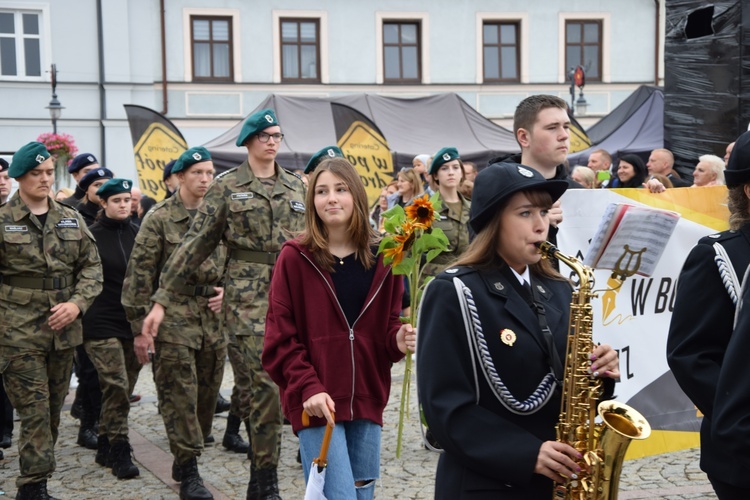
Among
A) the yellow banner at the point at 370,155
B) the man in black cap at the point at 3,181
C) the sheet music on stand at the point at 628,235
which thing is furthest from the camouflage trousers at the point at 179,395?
the yellow banner at the point at 370,155

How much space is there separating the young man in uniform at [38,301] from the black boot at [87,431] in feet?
4.77

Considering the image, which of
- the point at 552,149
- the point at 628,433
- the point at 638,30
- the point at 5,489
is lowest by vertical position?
the point at 5,489

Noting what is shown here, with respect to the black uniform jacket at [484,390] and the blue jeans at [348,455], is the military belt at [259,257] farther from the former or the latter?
the black uniform jacket at [484,390]

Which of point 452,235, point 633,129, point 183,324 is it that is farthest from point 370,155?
point 183,324

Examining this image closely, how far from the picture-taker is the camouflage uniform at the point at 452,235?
9172 millimetres

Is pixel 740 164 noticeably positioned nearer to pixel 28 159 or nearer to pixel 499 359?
pixel 499 359

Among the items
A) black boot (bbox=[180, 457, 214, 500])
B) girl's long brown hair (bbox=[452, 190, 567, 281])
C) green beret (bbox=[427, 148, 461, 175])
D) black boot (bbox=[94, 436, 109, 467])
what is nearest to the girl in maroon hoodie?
girl's long brown hair (bbox=[452, 190, 567, 281])

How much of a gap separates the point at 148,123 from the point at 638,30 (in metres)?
19.1

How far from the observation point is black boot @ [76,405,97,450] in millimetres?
8758

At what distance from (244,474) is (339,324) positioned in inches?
127

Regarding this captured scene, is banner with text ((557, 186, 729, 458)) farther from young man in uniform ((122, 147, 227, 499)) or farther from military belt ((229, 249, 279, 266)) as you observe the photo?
young man in uniform ((122, 147, 227, 499))

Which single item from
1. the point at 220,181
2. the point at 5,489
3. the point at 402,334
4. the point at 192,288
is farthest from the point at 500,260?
the point at 5,489

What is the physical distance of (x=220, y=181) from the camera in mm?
6500

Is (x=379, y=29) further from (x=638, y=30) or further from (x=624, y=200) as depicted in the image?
(x=624, y=200)
